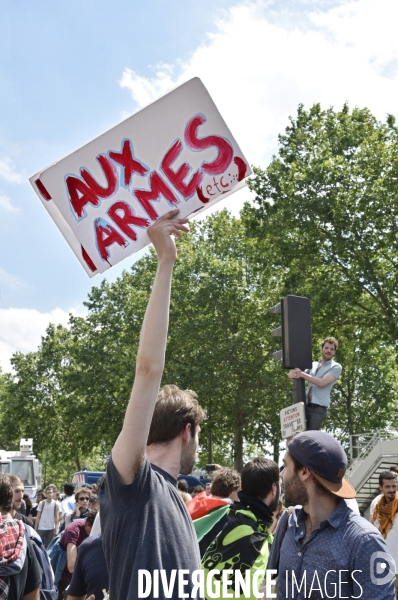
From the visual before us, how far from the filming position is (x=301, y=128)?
25.1 metres

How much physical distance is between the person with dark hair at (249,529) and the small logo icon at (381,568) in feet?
3.81

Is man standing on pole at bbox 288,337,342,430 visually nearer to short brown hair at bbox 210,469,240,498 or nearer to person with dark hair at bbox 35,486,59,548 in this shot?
short brown hair at bbox 210,469,240,498

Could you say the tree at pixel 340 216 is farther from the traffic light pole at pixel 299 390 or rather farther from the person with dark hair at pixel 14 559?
the person with dark hair at pixel 14 559

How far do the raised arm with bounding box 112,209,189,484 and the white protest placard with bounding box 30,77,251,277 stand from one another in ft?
1.31

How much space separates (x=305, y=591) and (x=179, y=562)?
951 mm

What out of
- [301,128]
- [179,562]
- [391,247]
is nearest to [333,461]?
[179,562]

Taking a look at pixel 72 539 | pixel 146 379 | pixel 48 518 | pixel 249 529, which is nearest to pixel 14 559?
pixel 249 529

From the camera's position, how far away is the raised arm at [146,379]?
2141 millimetres

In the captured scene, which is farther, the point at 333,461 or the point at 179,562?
the point at 333,461

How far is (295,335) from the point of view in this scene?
802 centimetres

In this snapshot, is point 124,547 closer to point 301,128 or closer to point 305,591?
point 305,591

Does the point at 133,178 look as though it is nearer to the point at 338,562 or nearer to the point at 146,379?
the point at 146,379

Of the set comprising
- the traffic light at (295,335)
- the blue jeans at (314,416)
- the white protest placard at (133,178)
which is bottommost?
the blue jeans at (314,416)

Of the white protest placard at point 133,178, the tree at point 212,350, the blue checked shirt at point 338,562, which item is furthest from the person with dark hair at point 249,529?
the tree at point 212,350
